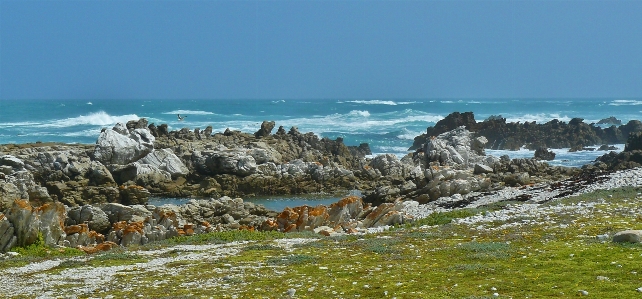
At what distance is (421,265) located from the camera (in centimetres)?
1611

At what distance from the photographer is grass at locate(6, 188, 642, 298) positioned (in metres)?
13.2

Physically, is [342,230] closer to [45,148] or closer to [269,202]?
[269,202]

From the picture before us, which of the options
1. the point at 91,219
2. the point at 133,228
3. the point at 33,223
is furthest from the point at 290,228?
the point at 33,223

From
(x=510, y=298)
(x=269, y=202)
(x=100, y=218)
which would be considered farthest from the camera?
(x=269, y=202)

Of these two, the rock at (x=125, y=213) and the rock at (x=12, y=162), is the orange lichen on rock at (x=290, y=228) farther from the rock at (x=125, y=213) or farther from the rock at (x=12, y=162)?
the rock at (x=12, y=162)

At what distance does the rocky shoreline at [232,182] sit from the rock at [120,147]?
97 mm

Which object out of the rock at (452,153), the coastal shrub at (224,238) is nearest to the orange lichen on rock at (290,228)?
the coastal shrub at (224,238)

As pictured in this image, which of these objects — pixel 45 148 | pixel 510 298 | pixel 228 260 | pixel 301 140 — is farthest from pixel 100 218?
pixel 301 140

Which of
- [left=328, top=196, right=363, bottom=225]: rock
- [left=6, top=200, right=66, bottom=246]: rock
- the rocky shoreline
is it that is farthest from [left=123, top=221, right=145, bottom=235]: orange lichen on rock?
[left=328, top=196, right=363, bottom=225]: rock

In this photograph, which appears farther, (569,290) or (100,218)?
(100,218)

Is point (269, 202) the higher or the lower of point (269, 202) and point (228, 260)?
the lower

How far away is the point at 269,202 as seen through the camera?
51.1m

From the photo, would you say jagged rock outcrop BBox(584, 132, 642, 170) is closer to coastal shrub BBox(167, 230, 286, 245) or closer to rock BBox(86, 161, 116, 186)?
coastal shrub BBox(167, 230, 286, 245)

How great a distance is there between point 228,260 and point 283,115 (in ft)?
520
